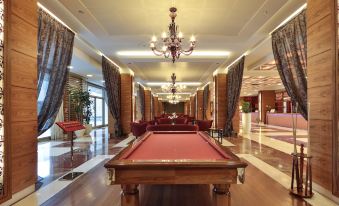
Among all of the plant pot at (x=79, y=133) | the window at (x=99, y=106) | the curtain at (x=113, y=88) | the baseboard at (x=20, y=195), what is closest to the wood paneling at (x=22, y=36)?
the baseboard at (x=20, y=195)

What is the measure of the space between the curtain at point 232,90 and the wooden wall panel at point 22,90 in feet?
23.5

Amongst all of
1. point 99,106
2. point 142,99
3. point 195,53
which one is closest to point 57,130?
point 195,53

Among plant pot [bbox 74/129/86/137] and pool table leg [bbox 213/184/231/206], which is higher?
pool table leg [bbox 213/184/231/206]

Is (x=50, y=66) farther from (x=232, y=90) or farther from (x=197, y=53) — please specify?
(x=232, y=90)

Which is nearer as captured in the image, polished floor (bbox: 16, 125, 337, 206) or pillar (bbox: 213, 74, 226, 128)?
polished floor (bbox: 16, 125, 337, 206)

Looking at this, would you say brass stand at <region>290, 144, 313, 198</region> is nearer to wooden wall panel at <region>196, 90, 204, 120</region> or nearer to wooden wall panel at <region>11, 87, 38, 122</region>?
wooden wall panel at <region>11, 87, 38, 122</region>

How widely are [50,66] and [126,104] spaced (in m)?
6.12

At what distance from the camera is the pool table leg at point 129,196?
213 centimetres

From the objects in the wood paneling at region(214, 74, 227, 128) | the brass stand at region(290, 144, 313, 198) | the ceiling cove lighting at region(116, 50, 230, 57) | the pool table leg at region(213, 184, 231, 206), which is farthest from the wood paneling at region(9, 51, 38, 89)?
the wood paneling at region(214, 74, 227, 128)

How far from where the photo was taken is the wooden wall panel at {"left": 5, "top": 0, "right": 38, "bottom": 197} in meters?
3.03

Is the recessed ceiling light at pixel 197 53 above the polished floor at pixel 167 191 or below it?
above

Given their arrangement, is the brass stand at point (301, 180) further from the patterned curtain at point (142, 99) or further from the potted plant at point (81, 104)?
the patterned curtain at point (142, 99)

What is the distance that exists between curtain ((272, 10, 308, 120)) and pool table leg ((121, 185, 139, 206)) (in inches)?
142

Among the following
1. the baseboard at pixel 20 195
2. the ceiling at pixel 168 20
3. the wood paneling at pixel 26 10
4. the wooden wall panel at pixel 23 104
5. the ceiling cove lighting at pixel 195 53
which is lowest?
the baseboard at pixel 20 195
